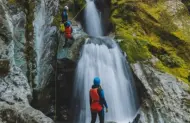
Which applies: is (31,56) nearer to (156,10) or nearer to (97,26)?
(97,26)

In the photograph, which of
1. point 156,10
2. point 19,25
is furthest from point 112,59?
point 156,10

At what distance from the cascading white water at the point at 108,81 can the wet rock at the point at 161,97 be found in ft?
1.99

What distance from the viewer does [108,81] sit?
41.2ft

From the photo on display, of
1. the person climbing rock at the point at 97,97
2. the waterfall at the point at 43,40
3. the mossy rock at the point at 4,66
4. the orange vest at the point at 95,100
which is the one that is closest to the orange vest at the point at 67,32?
the waterfall at the point at 43,40

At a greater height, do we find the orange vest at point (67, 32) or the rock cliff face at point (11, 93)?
the orange vest at point (67, 32)

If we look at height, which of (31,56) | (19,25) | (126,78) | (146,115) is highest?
(19,25)

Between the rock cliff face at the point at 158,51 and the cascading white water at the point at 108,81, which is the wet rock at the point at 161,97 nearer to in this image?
the rock cliff face at the point at 158,51

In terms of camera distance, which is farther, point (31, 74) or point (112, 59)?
point (112, 59)

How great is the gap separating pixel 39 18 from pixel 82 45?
252 cm

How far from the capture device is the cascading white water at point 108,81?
12000 millimetres

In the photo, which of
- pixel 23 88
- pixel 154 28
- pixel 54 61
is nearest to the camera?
pixel 23 88

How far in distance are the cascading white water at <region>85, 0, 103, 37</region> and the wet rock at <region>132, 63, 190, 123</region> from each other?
17.2 feet

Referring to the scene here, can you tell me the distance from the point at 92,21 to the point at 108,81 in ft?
20.2

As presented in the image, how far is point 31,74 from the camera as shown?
39.5 feet
